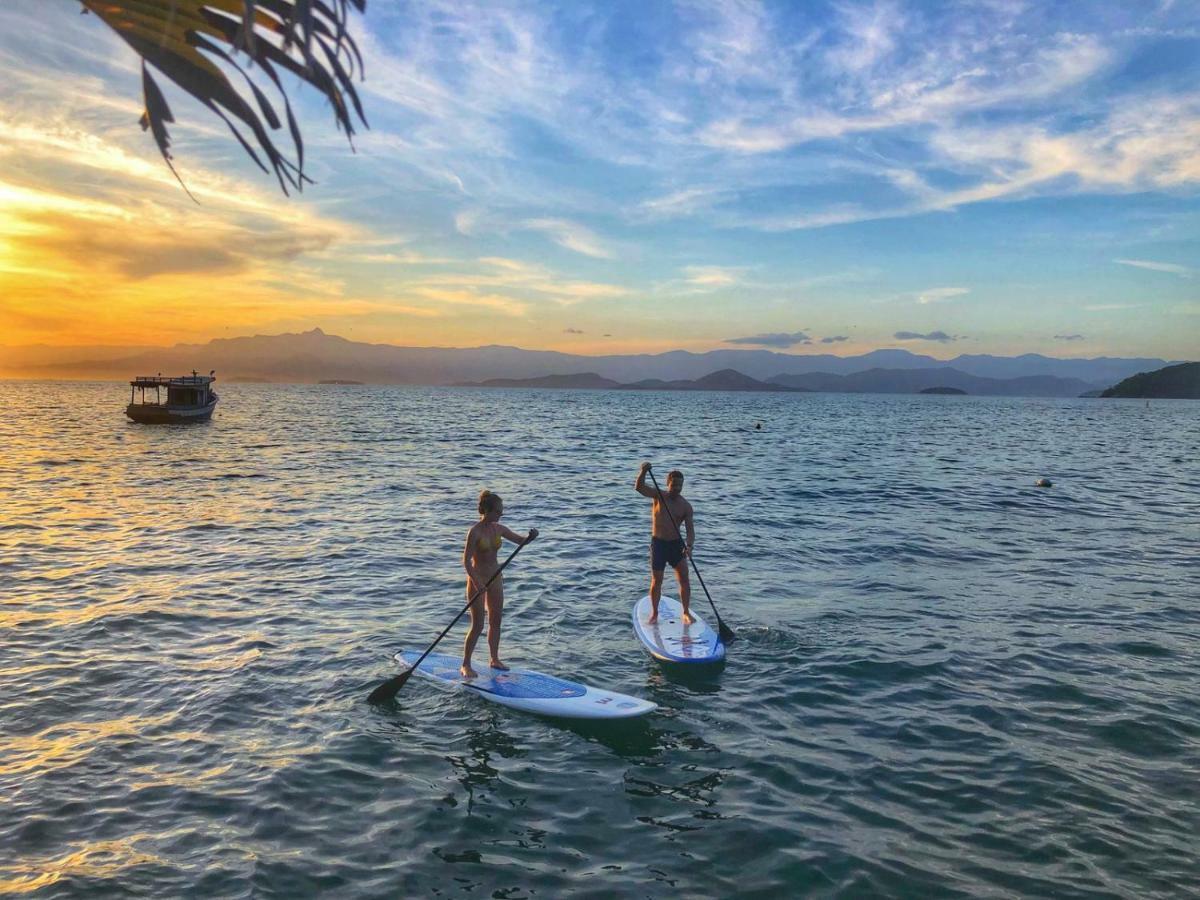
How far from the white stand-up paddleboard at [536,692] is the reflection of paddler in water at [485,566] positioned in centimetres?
28

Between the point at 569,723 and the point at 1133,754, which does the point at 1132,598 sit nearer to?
the point at 1133,754

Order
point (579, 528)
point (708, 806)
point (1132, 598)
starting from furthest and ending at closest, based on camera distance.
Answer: point (579, 528)
point (1132, 598)
point (708, 806)

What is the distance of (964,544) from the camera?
2289 cm

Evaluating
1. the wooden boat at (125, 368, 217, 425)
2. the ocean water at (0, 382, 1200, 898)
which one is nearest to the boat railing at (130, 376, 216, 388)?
the wooden boat at (125, 368, 217, 425)

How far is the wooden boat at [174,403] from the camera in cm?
7075

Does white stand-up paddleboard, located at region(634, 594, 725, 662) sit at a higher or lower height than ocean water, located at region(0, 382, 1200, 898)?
higher

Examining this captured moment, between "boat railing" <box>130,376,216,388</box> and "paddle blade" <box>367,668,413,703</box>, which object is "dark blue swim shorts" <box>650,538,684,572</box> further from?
"boat railing" <box>130,376,216,388</box>

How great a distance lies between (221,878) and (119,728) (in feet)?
13.4

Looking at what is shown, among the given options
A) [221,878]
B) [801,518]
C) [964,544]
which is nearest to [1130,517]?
[964,544]

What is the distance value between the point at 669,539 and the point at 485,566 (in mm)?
4164

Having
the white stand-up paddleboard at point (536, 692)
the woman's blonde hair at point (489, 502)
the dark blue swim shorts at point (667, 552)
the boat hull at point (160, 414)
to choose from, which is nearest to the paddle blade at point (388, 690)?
the white stand-up paddleboard at point (536, 692)

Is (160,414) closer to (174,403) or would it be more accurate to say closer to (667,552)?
(174,403)

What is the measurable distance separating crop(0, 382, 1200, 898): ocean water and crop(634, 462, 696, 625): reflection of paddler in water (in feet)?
4.20

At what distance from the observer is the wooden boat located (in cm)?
7075
